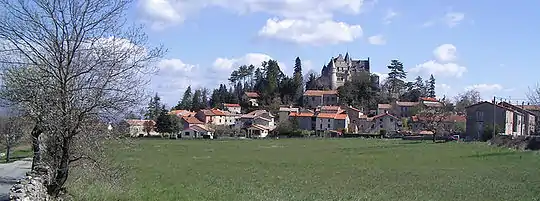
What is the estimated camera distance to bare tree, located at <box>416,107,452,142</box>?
326 ft

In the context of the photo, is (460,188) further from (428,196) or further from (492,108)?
(492,108)

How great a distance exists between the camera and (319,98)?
521ft

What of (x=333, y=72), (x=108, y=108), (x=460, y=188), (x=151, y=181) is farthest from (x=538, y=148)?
(x=333, y=72)

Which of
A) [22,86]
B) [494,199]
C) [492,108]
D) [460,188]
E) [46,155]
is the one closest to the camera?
[22,86]

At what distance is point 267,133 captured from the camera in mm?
132000

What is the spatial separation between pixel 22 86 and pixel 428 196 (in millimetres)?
17935

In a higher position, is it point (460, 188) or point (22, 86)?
point (22, 86)

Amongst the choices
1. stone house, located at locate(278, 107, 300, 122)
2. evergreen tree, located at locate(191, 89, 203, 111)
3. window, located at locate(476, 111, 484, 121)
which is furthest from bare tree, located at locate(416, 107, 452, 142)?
evergreen tree, located at locate(191, 89, 203, 111)

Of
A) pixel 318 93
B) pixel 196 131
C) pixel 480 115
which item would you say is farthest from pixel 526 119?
pixel 196 131

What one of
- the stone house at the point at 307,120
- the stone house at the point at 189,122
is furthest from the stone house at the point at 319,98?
the stone house at the point at 189,122

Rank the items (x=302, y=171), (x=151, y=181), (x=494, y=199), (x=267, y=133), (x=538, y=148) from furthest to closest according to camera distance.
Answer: (x=267, y=133), (x=538, y=148), (x=302, y=171), (x=151, y=181), (x=494, y=199)

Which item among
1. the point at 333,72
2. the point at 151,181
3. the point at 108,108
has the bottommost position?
the point at 151,181

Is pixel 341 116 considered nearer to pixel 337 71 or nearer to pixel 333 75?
pixel 333 75

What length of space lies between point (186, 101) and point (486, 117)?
3933 inches
